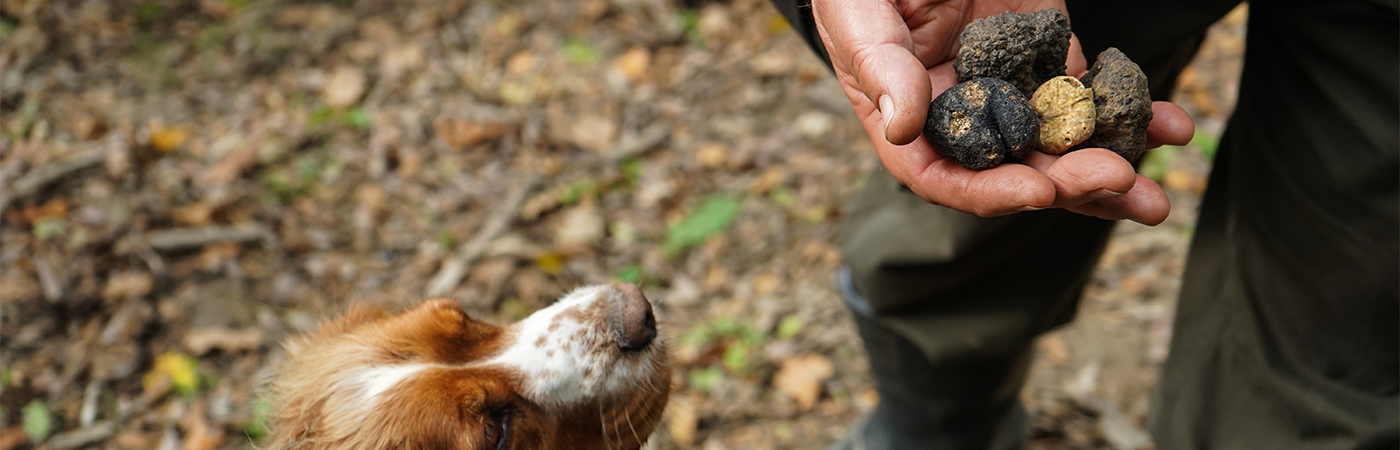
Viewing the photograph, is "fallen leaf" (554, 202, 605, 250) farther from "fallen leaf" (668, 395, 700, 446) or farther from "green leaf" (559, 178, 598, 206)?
"fallen leaf" (668, 395, 700, 446)

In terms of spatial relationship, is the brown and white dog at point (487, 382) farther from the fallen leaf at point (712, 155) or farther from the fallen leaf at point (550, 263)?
the fallen leaf at point (712, 155)

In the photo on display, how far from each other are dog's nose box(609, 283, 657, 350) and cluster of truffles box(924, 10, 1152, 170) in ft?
3.31

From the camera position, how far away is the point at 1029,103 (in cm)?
210

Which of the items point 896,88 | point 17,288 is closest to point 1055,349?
point 896,88

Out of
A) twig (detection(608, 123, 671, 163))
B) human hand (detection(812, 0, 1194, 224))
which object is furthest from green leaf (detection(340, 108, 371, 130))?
human hand (detection(812, 0, 1194, 224))

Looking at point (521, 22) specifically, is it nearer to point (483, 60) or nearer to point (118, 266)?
point (483, 60)

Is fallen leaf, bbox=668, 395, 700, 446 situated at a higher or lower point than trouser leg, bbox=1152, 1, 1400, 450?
lower

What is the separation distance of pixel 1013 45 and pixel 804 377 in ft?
7.09

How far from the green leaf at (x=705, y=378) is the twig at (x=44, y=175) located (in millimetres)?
3634

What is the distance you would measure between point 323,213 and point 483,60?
1.63 m

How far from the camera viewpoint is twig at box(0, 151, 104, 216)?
14.8ft

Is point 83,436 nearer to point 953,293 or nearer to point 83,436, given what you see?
point 83,436

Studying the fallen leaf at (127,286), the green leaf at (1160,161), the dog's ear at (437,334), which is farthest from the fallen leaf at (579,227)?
the green leaf at (1160,161)

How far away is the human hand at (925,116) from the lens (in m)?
1.78
